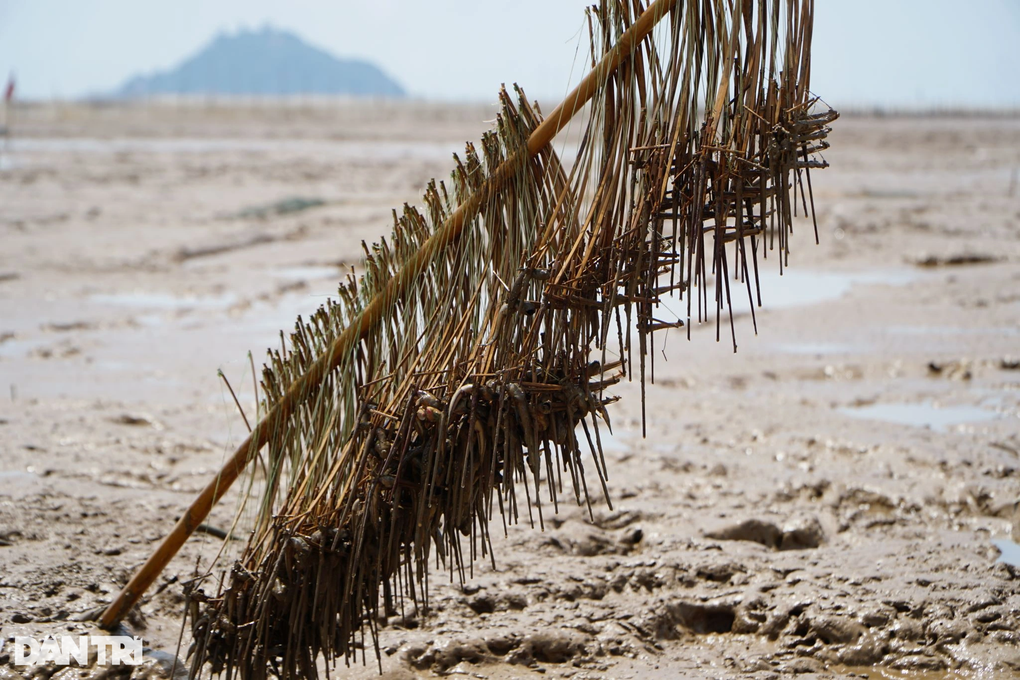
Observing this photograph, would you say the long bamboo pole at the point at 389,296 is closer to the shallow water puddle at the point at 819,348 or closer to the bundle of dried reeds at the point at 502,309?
the bundle of dried reeds at the point at 502,309

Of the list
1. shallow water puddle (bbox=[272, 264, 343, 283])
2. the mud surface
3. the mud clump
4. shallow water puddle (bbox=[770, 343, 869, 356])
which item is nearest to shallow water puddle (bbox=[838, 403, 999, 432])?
the mud surface

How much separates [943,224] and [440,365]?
12.4 meters

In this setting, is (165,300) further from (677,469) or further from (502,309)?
(502,309)

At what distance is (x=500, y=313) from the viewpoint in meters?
2.38

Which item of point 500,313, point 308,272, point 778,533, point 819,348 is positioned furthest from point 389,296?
point 308,272

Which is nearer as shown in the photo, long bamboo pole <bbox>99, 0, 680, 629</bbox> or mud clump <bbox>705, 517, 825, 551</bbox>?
long bamboo pole <bbox>99, 0, 680, 629</bbox>

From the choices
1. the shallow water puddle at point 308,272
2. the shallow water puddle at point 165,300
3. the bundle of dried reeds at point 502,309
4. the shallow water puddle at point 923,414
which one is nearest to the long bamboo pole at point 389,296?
the bundle of dried reeds at point 502,309

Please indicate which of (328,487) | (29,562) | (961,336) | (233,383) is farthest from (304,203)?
(328,487)

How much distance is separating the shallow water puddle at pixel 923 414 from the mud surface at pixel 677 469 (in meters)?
0.02

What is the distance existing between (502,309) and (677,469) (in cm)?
261

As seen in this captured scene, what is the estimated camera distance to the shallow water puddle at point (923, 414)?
5.49 m

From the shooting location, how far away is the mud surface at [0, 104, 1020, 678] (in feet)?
10.6

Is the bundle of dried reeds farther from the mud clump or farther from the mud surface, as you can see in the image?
the mud clump

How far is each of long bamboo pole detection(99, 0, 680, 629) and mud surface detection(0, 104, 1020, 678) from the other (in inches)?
9.9
